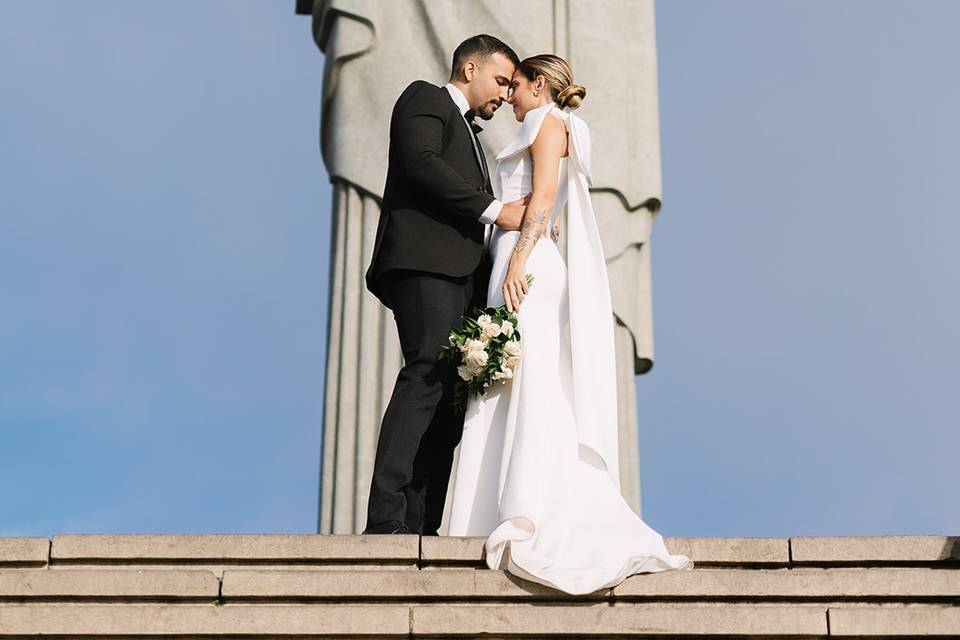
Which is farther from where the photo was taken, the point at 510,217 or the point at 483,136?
the point at 483,136

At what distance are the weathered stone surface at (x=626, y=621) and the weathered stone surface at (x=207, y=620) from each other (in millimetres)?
120

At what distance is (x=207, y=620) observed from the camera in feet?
21.1

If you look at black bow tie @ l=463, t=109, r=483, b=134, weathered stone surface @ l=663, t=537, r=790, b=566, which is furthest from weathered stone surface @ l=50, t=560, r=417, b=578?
black bow tie @ l=463, t=109, r=483, b=134

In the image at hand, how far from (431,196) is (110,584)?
6.74 ft

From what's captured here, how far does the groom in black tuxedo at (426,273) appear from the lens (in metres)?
7.45

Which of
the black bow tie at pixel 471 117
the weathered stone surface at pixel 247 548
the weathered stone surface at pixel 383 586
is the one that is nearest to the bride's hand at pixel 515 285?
the black bow tie at pixel 471 117

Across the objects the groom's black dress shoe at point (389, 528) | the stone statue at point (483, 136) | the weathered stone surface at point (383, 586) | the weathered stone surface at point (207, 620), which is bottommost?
the weathered stone surface at point (207, 620)

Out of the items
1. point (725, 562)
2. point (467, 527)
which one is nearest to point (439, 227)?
point (467, 527)

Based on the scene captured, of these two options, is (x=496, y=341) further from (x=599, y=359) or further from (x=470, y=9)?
(x=470, y=9)

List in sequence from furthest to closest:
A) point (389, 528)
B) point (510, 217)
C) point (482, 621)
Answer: point (510, 217) → point (389, 528) → point (482, 621)

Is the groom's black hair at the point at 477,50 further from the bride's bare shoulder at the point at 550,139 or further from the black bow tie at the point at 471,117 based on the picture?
the bride's bare shoulder at the point at 550,139

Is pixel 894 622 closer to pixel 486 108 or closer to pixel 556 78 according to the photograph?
pixel 556 78

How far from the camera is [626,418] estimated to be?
12.2 m

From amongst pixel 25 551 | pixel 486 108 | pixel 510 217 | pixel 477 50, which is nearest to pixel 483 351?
pixel 510 217
